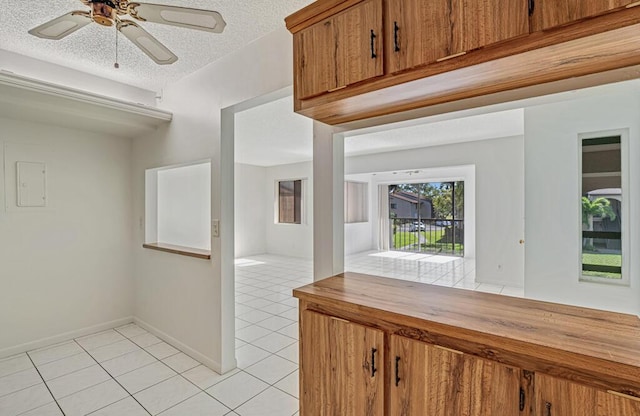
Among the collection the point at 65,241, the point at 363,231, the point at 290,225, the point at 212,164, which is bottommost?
the point at 363,231

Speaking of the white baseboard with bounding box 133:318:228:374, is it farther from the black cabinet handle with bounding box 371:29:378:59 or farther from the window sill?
the black cabinet handle with bounding box 371:29:378:59

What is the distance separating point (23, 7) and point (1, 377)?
2.66 metres

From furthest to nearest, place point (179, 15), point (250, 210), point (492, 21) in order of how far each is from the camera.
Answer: point (250, 210) → point (179, 15) → point (492, 21)

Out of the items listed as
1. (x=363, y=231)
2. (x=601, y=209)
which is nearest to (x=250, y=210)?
(x=363, y=231)

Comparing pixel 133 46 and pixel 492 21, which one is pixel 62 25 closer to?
pixel 133 46

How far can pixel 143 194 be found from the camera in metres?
3.31

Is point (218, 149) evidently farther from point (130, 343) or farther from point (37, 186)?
point (130, 343)

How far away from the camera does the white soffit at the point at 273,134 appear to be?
3691 millimetres

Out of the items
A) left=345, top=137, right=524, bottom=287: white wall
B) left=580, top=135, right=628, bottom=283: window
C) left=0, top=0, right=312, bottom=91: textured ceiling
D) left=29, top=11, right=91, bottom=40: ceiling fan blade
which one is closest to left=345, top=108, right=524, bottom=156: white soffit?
left=345, top=137, right=524, bottom=287: white wall

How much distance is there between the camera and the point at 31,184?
2.80 metres

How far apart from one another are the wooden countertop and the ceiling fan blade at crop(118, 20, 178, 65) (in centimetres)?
162

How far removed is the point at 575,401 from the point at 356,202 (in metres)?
7.68

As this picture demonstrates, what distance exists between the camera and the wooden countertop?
0.82 m

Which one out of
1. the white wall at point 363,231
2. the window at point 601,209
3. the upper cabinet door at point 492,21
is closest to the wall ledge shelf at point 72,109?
the upper cabinet door at point 492,21
